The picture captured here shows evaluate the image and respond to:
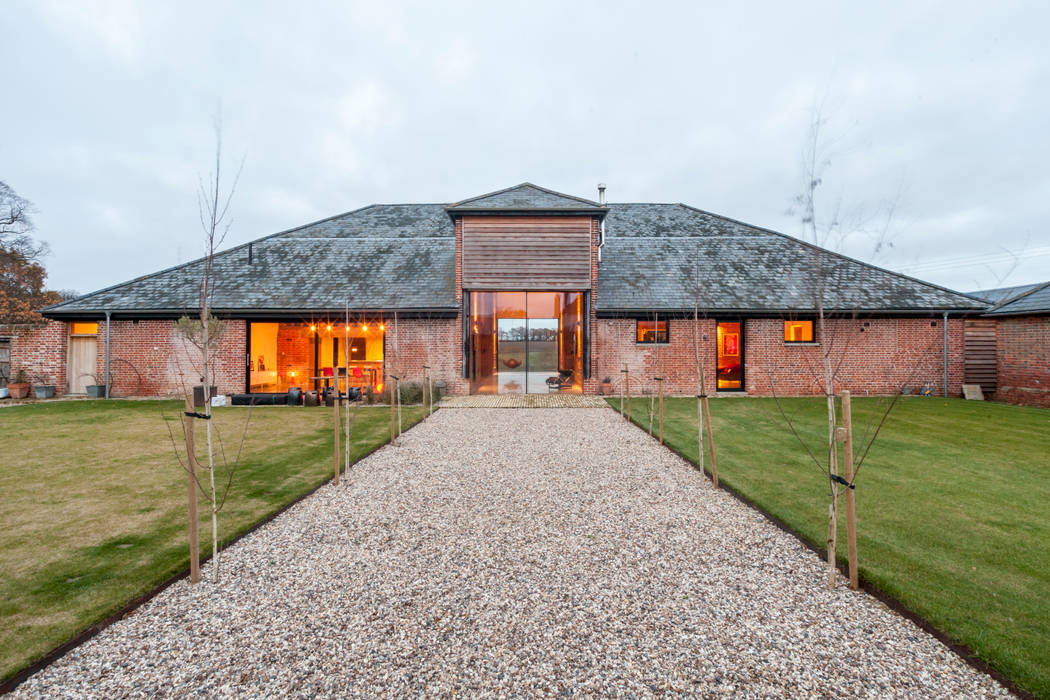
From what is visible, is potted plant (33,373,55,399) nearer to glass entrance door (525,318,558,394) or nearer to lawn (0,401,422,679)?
lawn (0,401,422,679)

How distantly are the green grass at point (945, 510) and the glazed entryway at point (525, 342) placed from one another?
6046 mm

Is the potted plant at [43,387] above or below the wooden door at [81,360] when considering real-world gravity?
below

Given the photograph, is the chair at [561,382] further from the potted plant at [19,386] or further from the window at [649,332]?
the potted plant at [19,386]

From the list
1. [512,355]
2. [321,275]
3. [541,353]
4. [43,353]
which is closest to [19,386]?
[43,353]

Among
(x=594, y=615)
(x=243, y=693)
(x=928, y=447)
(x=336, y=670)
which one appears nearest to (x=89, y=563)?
(x=243, y=693)

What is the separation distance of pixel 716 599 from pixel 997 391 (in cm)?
1684

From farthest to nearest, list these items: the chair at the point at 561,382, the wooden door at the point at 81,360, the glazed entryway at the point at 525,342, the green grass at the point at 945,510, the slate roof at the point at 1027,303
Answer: the chair at the point at 561,382
the glazed entryway at the point at 525,342
the wooden door at the point at 81,360
the slate roof at the point at 1027,303
the green grass at the point at 945,510

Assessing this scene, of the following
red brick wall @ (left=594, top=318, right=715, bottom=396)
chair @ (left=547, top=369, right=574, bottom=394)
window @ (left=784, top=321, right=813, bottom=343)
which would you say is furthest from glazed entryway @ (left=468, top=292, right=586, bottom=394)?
window @ (left=784, top=321, right=813, bottom=343)

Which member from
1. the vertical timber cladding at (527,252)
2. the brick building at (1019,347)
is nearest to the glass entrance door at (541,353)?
the vertical timber cladding at (527,252)

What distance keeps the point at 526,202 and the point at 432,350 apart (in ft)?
18.7

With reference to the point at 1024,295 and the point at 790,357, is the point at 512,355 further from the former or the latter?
the point at 1024,295

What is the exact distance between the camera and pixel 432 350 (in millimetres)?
13742

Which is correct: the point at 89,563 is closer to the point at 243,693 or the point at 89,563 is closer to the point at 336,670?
the point at 243,693

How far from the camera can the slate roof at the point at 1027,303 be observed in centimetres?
1188
